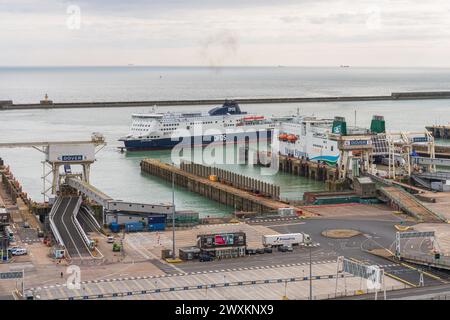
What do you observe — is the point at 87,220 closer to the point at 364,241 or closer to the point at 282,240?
the point at 282,240

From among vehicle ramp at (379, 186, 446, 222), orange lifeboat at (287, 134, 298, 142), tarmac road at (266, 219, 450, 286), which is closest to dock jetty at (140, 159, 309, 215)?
tarmac road at (266, 219, 450, 286)

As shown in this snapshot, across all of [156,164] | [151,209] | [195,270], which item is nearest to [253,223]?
[151,209]

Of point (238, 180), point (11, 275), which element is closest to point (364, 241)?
point (11, 275)

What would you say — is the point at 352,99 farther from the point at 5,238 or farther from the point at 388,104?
the point at 5,238

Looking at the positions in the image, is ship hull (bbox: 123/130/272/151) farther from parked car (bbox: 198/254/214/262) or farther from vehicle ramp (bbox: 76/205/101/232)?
parked car (bbox: 198/254/214/262)

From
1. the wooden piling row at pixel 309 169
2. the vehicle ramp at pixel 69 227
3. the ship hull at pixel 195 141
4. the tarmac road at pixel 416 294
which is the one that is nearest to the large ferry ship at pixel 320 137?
the wooden piling row at pixel 309 169

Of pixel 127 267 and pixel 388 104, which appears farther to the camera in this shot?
pixel 388 104
